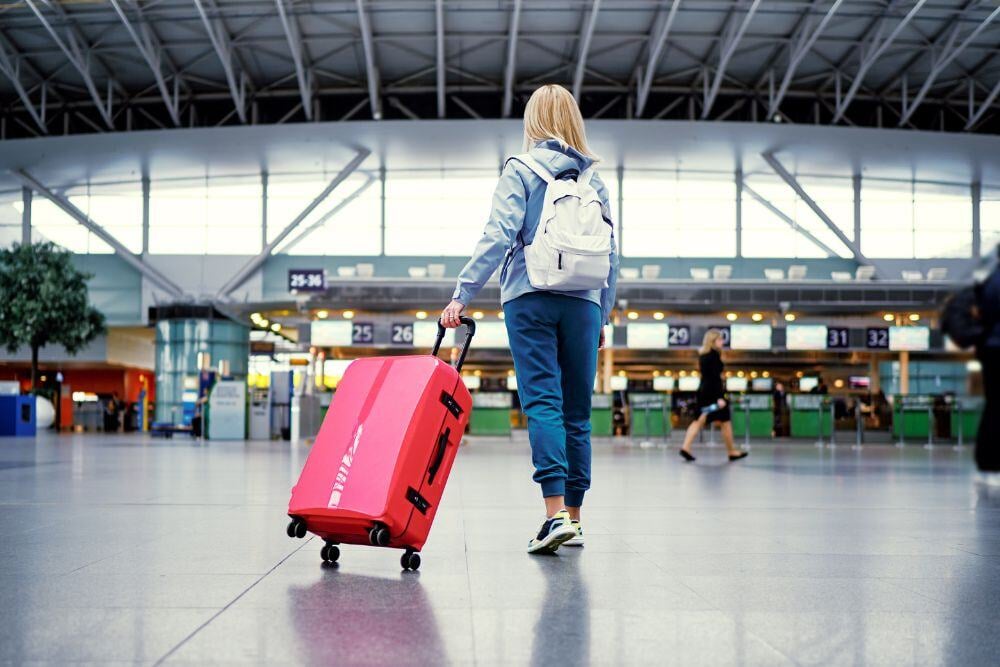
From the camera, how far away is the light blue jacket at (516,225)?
394 centimetres

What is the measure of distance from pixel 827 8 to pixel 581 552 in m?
31.7

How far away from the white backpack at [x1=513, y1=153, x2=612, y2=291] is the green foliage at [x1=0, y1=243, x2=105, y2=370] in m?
37.1

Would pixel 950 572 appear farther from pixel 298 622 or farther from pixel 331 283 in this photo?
pixel 331 283

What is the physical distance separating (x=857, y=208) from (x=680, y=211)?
7540 millimetres

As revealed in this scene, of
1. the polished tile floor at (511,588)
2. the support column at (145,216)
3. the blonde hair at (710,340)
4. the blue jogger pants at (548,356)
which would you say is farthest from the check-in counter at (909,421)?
the support column at (145,216)

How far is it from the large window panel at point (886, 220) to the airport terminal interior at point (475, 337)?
0.40 feet

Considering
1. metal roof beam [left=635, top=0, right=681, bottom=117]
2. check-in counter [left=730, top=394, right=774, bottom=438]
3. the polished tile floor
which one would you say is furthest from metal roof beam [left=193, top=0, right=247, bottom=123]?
the polished tile floor

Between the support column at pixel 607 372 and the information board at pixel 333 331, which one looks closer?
the information board at pixel 333 331

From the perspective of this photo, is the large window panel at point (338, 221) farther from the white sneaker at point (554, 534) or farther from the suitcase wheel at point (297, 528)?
the suitcase wheel at point (297, 528)

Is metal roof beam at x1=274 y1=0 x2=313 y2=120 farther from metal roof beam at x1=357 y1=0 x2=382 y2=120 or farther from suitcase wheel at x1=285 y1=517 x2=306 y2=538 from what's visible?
suitcase wheel at x1=285 y1=517 x2=306 y2=538

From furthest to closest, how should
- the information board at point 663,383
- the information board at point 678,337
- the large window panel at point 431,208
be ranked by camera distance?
the large window panel at point 431,208 < the information board at point 663,383 < the information board at point 678,337

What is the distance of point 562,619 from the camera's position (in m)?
2.59

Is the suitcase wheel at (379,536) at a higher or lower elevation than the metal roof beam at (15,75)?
lower

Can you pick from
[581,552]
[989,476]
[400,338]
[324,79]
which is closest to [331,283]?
[400,338]
